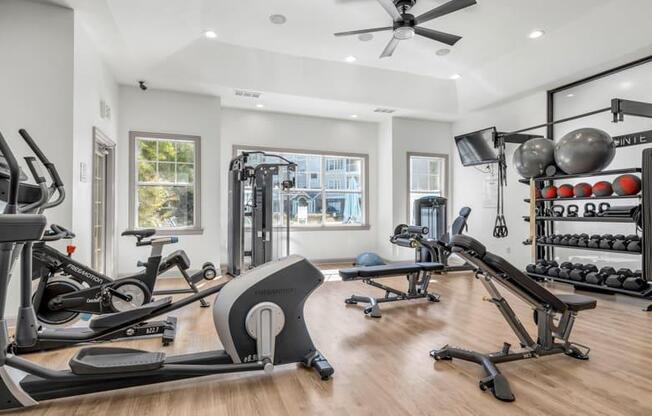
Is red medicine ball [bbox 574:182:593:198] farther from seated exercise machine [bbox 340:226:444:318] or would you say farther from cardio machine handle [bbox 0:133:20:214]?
cardio machine handle [bbox 0:133:20:214]

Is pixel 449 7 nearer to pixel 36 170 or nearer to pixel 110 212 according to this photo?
pixel 36 170

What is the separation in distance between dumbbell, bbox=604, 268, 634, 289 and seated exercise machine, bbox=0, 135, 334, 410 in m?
3.90

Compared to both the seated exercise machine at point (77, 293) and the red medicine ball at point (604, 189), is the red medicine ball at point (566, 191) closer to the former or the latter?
the red medicine ball at point (604, 189)

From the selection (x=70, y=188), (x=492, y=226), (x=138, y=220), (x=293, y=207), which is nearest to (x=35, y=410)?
(x=70, y=188)

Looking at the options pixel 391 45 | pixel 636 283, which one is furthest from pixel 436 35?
pixel 636 283

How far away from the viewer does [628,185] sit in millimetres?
4273

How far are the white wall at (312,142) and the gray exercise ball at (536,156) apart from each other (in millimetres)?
3194

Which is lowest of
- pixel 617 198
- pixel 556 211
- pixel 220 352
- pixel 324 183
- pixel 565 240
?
pixel 220 352

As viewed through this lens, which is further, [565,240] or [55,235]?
[565,240]

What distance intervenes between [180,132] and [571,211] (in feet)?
20.1

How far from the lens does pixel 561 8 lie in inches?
171

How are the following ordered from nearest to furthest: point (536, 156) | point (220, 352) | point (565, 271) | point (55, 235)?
point (220, 352) → point (55, 235) → point (565, 271) → point (536, 156)

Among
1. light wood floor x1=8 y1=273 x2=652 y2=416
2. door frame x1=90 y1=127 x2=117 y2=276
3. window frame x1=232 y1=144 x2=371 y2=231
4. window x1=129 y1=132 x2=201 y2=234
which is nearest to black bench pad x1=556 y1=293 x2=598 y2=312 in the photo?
light wood floor x1=8 y1=273 x2=652 y2=416

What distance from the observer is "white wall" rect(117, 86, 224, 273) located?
5.84 metres
